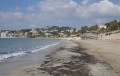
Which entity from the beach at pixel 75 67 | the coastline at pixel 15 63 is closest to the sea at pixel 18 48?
the coastline at pixel 15 63

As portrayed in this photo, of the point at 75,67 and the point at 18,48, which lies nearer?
the point at 75,67

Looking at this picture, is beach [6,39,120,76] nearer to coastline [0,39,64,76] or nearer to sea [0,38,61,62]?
coastline [0,39,64,76]

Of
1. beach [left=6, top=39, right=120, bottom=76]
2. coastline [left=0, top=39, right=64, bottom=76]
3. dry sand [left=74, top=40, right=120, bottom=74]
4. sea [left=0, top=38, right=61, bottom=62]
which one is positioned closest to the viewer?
beach [left=6, top=39, right=120, bottom=76]

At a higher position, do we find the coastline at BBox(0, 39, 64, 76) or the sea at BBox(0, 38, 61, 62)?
the coastline at BBox(0, 39, 64, 76)

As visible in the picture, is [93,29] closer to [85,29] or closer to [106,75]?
[85,29]

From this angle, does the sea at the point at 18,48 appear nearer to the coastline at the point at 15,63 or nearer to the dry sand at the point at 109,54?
the coastline at the point at 15,63

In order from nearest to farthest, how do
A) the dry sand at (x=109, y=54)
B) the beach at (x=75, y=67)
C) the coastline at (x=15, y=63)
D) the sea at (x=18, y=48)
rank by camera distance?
1. the beach at (x=75, y=67)
2. the coastline at (x=15, y=63)
3. the dry sand at (x=109, y=54)
4. the sea at (x=18, y=48)

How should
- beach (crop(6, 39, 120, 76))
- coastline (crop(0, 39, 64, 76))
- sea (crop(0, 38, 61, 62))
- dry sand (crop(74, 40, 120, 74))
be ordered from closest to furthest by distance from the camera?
beach (crop(6, 39, 120, 76)) → coastline (crop(0, 39, 64, 76)) → dry sand (crop(74, 40, 120, 74)) → sea (crop(0, 38, 61, 62))

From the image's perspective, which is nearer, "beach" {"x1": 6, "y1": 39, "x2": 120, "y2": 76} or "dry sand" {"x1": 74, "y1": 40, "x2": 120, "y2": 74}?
"beach" {"x1": 6, "y1": 39, "x2": 120, "y2": 76}

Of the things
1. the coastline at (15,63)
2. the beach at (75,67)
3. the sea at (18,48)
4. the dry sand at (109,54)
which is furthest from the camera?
the sea at (18,48)

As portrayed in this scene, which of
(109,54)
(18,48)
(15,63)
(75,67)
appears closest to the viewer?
(75,67)

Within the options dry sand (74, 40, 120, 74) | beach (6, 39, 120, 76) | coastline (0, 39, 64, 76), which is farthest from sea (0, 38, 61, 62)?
dry sand (74, 40, 120, 74)

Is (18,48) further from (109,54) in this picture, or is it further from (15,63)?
(109,54)

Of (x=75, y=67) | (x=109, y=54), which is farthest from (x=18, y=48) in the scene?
(x=75, y=67)
